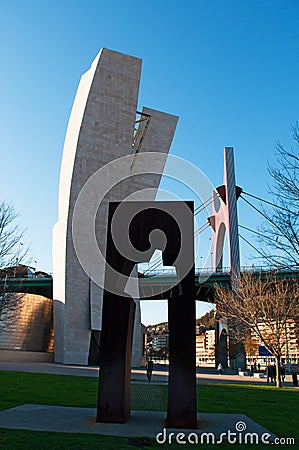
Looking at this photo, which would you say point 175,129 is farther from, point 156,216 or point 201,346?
point 201,346

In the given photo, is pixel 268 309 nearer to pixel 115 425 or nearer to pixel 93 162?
pixel 115 425

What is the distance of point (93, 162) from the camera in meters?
45.3

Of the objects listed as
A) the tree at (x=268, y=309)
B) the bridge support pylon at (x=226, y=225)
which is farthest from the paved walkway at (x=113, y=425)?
the bridge support pylon at (x=226, y=225)

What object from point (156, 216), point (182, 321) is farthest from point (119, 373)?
point (156, 216)

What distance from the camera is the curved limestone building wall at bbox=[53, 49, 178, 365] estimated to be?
4175 cm

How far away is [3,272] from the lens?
1018 inches

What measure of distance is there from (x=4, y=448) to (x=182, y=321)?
4.28 m

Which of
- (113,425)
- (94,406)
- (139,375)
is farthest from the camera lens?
(139,375)

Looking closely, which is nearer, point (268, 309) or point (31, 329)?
point (268, 309)

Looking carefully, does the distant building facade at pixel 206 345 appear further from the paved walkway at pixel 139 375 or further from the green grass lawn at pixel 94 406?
the green grass lawn at pixel 94 406

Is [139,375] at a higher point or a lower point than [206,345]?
lower

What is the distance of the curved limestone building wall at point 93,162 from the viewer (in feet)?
137

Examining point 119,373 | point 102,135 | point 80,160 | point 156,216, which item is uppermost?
point 102,135

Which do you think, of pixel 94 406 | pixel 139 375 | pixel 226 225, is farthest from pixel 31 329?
pixel 94 406
